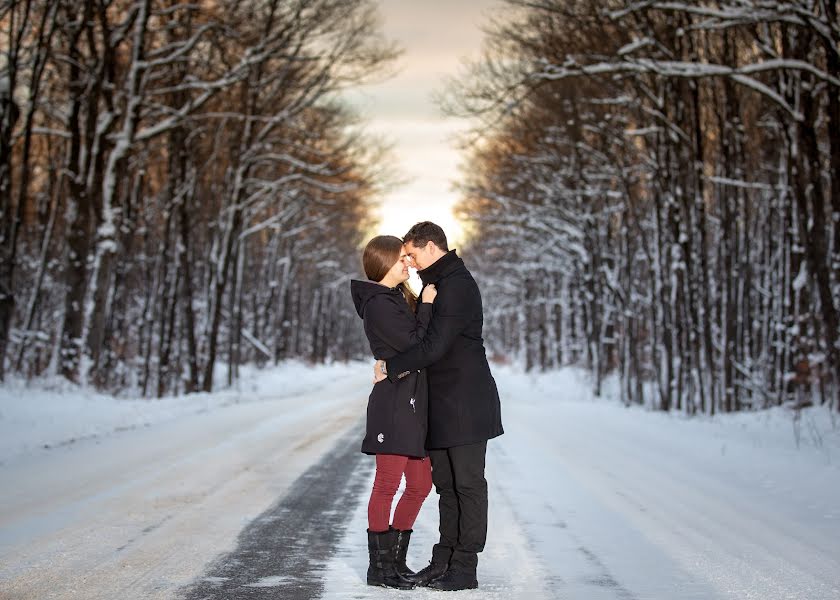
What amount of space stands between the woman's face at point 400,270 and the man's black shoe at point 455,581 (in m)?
1.58

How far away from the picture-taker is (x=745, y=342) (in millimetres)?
30828

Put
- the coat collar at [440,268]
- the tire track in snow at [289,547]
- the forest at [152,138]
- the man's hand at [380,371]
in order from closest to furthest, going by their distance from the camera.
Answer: the tire track in snow at [289,547], the man's hand at [380,371], the coat collar at [440,268], the forest at [152,138]

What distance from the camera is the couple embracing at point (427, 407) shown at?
4.80 metres

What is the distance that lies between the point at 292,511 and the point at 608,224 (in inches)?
956

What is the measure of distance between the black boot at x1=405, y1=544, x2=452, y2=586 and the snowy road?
0.14m

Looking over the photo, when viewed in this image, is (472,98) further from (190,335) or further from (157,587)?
(157,587)

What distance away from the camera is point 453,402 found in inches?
194

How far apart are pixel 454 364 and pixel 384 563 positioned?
3.62 feet

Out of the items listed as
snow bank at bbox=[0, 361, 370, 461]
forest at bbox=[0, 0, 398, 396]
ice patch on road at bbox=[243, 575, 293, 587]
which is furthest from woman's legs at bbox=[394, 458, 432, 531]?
forest at bbox=[0, 0, 398, 396]

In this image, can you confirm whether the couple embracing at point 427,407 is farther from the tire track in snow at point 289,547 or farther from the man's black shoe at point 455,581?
the tire track in snow at point 289,547

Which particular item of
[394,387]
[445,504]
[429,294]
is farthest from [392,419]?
[429,294]

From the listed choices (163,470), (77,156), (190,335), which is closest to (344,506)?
(163,470)

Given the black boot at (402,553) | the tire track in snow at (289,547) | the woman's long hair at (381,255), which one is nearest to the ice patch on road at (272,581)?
the tire track in snow at (289,547)

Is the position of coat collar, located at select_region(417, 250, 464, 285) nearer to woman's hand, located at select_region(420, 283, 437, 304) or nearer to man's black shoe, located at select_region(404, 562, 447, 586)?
woman's hand, located at select_region(420, 283, 437, 304)
